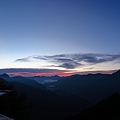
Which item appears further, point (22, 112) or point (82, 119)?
point (82, 119)

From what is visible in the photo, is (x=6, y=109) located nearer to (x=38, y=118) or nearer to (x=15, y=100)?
(x=15, y=100)

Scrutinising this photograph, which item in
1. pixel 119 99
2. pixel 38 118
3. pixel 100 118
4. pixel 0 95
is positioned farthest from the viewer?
pixel 38 118

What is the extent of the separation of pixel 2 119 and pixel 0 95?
0.74 meters

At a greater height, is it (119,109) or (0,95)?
(0,95)

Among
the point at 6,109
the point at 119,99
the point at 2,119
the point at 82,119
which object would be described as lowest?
the point at 82,119

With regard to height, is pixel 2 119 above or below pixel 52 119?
above

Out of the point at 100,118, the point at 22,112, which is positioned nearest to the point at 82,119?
the point at 100,118

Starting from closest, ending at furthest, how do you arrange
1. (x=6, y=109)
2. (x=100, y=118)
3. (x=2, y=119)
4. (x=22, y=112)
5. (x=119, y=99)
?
(x=2, y=119)
(x=6, y=109)
(x=22, y=112)
(x=100, y=118)
(x=119, y=99)

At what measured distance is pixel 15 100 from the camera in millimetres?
41906

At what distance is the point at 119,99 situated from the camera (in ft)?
320

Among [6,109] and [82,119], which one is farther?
[82,119]

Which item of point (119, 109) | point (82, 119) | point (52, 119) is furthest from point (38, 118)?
point (119, 109)

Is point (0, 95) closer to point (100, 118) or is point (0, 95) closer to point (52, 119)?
point (100, 118)

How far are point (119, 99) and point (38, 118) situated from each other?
9986 cm
